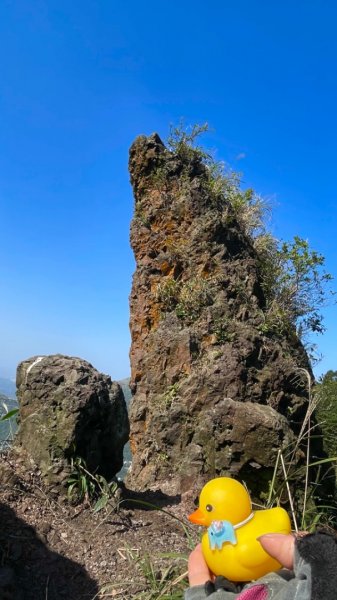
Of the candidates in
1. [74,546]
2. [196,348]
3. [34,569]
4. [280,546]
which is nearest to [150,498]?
[74,546]

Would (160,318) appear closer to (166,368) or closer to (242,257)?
(166,368)

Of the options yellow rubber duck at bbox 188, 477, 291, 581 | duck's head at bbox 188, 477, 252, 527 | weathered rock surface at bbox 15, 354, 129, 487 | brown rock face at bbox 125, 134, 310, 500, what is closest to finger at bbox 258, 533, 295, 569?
yellow rubber duck at bbox 188, 477, 291, 581

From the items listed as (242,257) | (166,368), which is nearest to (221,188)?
(242,257)

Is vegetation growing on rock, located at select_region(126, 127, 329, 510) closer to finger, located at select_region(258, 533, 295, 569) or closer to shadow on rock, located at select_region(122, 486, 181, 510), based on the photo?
shadow on rock, located at select_region(122, 486, 181, 510)

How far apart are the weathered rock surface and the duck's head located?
2.70 meters

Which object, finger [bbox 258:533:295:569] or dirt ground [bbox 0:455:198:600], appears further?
dirt ground [bbox 0:455:198:600]

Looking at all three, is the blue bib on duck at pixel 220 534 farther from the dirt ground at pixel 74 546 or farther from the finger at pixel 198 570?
the dirt ground at pixel 74 546

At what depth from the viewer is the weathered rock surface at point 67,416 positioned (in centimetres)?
478

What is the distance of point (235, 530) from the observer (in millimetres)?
2211

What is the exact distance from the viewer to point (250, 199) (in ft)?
39.4

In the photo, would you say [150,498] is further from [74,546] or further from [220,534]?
[220,534]

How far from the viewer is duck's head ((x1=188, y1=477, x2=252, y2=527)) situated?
2256mm

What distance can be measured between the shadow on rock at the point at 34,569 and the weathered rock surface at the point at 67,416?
696 mm

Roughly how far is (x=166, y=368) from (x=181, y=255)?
2343mm
